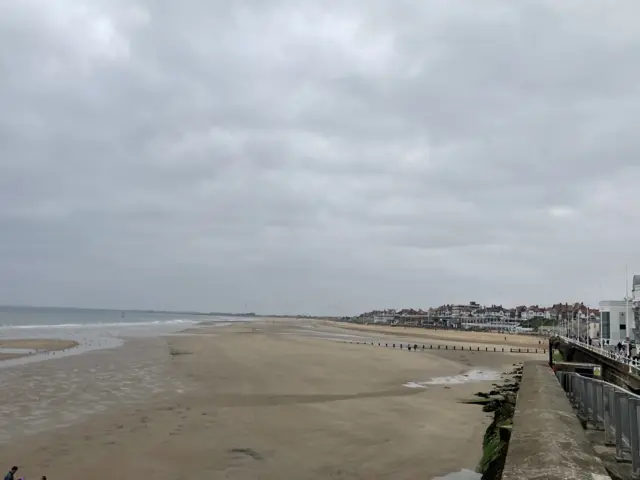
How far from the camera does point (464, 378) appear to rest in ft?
107

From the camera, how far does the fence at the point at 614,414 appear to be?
7.00m

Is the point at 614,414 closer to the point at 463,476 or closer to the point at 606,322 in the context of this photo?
the point at 463,476

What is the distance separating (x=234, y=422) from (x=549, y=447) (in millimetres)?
13194

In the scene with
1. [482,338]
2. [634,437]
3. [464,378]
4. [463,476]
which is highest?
[634,437]

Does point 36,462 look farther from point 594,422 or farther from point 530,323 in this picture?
point 530,323

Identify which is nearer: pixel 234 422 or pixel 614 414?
pixel 614 414

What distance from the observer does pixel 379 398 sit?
77.0ft

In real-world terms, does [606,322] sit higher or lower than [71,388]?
higher

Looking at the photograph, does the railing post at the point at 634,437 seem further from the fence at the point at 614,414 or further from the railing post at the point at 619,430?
the railing post at the point at 619,430

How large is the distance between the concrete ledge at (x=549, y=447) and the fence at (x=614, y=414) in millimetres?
544

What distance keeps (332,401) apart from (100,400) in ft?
33.2

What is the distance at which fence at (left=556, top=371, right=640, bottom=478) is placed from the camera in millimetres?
7001

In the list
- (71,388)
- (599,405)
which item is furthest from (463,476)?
(71,388)

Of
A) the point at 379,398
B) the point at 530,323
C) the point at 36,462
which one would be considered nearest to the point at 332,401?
the point at 379,398
